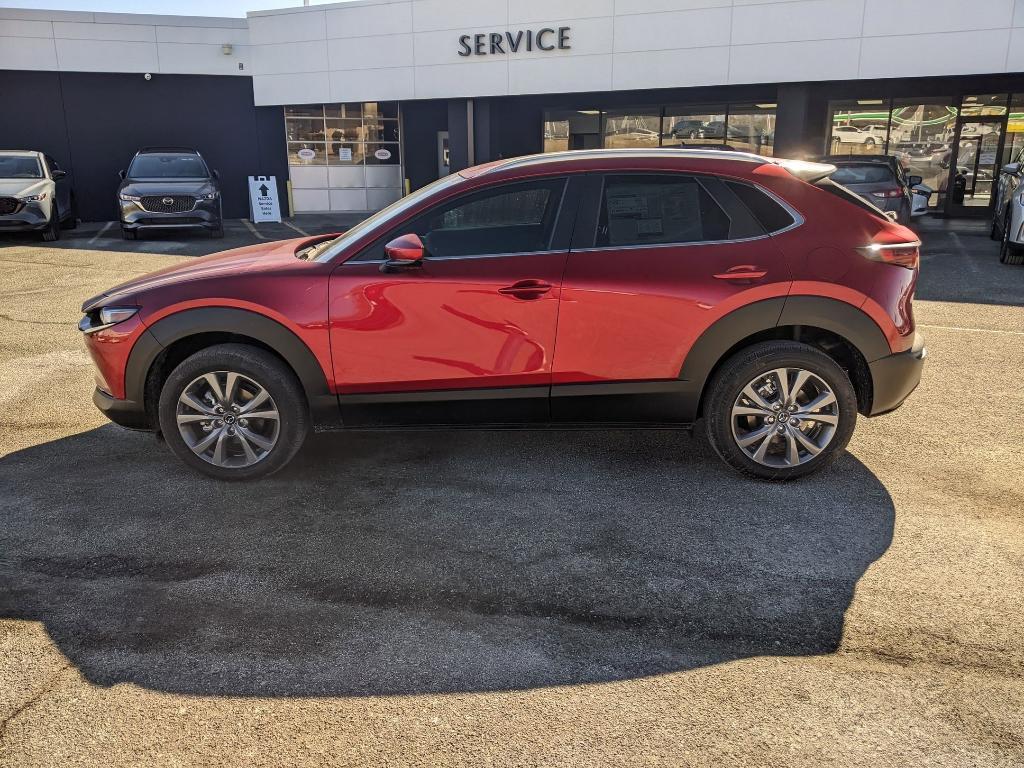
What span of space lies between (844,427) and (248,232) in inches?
685

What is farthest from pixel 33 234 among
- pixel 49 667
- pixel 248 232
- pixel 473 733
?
pixel 473 733

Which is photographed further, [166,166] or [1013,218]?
[166,166]

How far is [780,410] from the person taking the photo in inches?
186

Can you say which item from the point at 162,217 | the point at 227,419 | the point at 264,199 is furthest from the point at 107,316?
the point at 264,199

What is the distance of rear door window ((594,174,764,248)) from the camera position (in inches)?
184

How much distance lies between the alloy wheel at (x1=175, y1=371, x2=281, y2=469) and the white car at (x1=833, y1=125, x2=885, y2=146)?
20.1 m

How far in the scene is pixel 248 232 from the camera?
1983cm

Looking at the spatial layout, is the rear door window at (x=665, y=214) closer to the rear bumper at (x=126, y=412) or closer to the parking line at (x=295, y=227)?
the rear bumper at (x=126, y=412)

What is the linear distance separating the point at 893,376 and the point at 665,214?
1510mm

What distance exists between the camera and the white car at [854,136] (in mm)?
21109

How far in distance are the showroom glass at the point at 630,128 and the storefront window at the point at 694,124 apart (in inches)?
12.7

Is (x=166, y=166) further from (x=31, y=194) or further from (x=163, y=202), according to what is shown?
(x=31, y=194)

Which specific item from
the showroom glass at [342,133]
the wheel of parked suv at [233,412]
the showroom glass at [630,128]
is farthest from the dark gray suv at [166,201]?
the wheel of parked suv at [233,412]

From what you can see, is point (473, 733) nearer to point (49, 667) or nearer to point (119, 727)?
point (119, 727)
